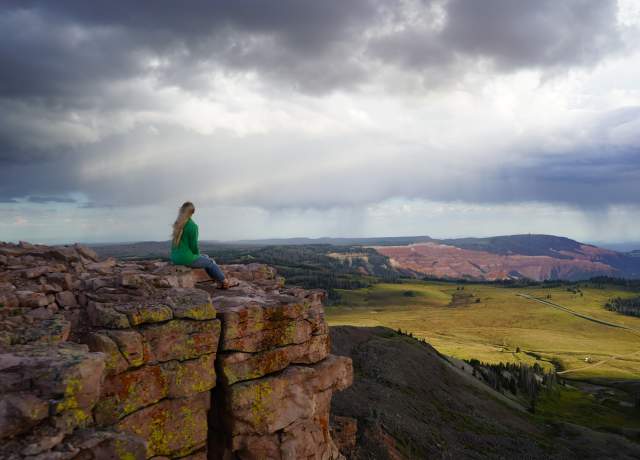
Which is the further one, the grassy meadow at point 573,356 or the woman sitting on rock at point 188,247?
the grassy meadow at point 573,356

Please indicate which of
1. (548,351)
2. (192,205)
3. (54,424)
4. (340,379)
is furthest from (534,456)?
(548,351)

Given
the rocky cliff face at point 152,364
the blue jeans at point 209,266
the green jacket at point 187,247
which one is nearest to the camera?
the rocky cliff face at point 152,364

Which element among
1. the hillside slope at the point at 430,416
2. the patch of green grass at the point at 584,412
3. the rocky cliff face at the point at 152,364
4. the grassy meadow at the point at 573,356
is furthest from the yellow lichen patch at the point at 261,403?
Answer: the patch of green grass at the point at 584,412

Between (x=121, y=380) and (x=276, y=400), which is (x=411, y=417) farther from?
(x=121, y=380)

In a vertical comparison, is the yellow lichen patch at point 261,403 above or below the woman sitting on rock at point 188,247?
below

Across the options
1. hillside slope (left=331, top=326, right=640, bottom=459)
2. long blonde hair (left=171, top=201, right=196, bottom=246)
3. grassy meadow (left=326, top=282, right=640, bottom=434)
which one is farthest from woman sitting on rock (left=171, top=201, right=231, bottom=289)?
grassy meadow (left=326, top=282, right=640, bottom=434)

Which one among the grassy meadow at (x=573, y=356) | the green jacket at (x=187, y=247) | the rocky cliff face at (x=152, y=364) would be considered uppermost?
the green jacket at (x=187, y=247)

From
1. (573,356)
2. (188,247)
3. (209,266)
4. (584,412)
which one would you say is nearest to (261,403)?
(209,266)

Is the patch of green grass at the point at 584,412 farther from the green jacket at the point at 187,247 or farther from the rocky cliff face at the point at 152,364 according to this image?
the green jacket at the point at 187,247

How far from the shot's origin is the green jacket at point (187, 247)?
22.2m

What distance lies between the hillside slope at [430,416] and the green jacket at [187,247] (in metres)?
21.4

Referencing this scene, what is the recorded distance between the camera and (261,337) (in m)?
21.3

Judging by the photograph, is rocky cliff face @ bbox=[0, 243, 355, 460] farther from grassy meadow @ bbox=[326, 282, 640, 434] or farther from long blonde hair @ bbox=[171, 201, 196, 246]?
grassy meadow @ bbox=[326, 282, 640, 434]

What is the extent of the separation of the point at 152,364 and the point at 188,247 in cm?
728
